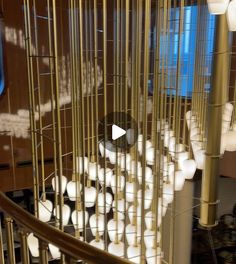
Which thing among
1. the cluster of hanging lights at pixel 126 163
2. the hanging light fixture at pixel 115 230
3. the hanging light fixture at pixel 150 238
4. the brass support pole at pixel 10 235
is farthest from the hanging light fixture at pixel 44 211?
the brass support pole at pixel 10 235

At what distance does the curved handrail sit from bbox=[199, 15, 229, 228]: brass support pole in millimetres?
1041

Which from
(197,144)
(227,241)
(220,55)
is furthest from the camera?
(227,241)

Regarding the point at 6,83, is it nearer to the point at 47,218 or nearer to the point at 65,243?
the point at 47,218

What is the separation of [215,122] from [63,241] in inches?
42.6

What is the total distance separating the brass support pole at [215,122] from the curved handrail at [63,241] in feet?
3.41

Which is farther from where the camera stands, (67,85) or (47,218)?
(67,85)

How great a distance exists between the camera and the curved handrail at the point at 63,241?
0.95 m

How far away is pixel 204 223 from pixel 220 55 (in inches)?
34.8

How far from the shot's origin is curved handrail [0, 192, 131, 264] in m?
0.95

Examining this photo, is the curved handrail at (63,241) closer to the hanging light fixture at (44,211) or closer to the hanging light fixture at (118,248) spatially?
the hanging light fixture at (44,211)

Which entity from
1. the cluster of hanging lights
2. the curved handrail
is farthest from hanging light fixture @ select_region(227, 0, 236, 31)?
the curved handrail

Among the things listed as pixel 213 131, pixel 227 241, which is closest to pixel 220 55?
pixel 213 131

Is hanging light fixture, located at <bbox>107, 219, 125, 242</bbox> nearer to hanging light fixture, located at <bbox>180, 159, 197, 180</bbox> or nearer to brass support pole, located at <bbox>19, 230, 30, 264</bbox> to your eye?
hanging light fixture, located at <bbox>180, 159, 197, 180</bbox>

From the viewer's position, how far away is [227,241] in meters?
5.96
